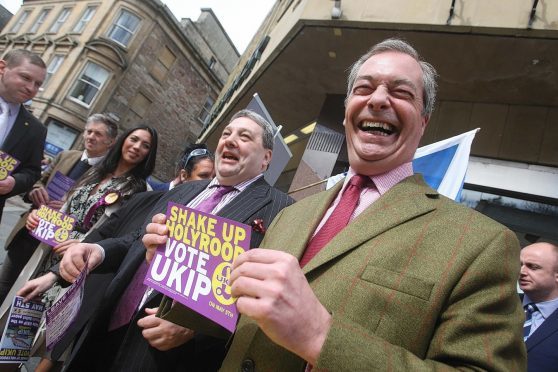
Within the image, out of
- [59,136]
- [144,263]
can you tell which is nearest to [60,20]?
[59,136]

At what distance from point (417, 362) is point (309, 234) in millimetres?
540

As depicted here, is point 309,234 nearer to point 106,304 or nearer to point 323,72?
point 106,304

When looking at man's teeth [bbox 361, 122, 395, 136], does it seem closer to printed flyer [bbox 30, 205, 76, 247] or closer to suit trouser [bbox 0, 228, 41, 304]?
printed flyer [bbox 30, 205, 76, 247]

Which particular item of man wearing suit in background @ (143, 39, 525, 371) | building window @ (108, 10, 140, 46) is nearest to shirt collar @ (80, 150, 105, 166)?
man wearing suit in background @ (143, 39, 525, 371)

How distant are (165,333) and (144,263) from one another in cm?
64

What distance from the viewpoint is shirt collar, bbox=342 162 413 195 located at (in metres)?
1.26

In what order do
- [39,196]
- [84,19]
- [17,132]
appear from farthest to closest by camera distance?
[84,19]
[39,196]
[17,132]

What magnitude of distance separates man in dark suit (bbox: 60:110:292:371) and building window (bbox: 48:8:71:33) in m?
27.2

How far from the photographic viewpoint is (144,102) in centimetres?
2227

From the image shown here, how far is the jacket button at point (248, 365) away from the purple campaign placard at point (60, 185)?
2667 millimetres

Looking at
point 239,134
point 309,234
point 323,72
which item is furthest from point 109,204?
point 323,72

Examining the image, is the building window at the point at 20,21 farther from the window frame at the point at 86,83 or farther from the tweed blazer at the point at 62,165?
the tweed blazer at the point at 62,165

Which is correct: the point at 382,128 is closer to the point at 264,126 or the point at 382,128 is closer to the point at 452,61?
the point at 264,126

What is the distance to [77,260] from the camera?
1785 millimetres
